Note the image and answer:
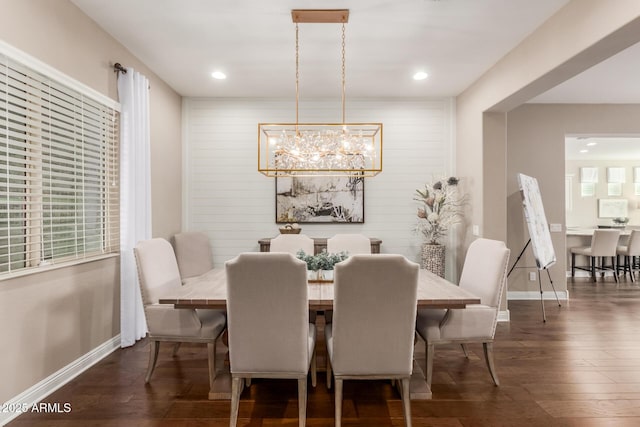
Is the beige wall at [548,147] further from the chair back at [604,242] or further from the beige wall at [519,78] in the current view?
the chair back at [604,242]

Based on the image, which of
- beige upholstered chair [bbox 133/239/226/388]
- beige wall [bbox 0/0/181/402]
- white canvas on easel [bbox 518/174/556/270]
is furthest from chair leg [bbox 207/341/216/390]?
white canvas on easel [bbox 518/174/556/270]

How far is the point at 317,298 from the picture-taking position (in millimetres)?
2191

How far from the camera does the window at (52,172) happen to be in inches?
85.4

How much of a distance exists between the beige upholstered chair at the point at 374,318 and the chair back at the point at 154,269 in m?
1.42

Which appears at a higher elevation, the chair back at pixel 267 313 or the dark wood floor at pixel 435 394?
the chair back at pixel 267 313

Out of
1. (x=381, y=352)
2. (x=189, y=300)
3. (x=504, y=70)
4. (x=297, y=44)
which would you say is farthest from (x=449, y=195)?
(x=189, y=300)

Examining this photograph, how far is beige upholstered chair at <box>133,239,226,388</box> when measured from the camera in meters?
2.50

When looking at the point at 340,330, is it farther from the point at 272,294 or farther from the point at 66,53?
the point at 66,53

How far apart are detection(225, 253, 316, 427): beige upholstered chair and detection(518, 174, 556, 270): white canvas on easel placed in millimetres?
3393

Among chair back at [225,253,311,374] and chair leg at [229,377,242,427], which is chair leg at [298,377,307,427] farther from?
chair leg at [229,377,242,427]

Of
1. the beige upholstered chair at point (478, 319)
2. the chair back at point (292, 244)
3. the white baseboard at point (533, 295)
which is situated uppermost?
the chair back at point (292, 244)

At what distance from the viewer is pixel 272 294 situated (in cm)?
194

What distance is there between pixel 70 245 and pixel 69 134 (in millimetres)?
824

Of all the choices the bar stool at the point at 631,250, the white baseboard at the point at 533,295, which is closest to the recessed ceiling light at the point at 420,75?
the white baseboard at the point at 533,295
